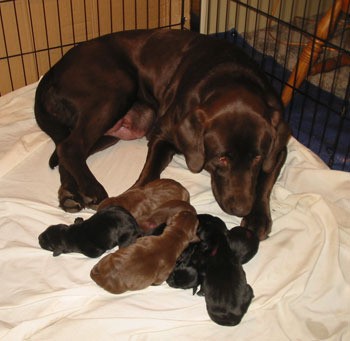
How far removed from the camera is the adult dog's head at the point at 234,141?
81.5 inches

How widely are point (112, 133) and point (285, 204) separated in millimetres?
991

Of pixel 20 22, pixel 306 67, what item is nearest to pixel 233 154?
pixel 306 67

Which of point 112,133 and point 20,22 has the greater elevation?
point 20,22

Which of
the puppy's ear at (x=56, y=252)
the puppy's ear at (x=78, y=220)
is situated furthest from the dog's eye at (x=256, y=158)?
the puppy's ear at (x=56, y=252)

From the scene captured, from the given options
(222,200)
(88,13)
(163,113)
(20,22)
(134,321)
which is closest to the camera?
(134,321)

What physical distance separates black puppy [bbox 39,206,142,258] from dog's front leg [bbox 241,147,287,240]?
1.62 feet

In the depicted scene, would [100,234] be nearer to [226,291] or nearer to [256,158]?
[226,291]

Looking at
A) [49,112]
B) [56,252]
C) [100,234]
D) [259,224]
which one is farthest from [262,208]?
[49,112]

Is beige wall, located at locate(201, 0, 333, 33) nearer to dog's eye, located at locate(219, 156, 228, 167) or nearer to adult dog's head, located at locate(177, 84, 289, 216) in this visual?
adult dog's head, located at locate(177, 84, 289, 216)

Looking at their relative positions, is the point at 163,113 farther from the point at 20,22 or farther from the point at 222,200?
the point at 20,22

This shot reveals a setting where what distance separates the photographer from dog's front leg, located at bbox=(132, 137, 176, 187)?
2.44 meters

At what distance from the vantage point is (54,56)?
369cm

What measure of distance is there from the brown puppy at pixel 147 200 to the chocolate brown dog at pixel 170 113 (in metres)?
0.14

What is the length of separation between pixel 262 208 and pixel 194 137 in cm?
43
